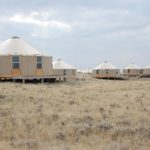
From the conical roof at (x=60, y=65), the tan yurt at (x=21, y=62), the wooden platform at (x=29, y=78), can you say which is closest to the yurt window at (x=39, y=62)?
the tan yurt at (x=21, y=62)

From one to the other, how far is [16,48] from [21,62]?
1.76 m

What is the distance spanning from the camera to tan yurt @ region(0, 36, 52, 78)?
3700 centimetres

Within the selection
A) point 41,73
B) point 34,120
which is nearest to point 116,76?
point 41,73

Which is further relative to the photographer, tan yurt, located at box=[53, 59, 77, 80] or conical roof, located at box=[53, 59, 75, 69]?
Result: conical roof, located at box=[53, 59, 75, 69]

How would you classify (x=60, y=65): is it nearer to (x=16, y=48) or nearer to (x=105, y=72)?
(x=105, y=72)

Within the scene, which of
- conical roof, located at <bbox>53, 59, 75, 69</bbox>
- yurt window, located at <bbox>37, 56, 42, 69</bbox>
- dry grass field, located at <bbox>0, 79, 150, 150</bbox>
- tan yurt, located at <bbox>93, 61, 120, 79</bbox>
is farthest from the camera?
tan yurt, located at <bbox>93, 61, 120, 79</bbox>

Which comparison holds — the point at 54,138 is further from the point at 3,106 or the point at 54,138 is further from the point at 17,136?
the point at 3,106

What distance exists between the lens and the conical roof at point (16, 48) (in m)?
37.8

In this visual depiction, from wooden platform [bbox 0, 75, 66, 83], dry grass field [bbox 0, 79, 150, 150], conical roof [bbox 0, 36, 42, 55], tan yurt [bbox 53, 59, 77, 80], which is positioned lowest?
dry grass field [bbox 0, 79, 150, 150]

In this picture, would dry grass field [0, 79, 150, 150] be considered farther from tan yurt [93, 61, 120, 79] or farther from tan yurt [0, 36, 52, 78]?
tan yurt [93, 61, 120, 79]

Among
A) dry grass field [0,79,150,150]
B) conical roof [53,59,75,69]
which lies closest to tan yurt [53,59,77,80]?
conical roof [53,59,75,69]

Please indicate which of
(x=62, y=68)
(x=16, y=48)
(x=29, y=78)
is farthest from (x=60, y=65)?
(x=29, y=78)

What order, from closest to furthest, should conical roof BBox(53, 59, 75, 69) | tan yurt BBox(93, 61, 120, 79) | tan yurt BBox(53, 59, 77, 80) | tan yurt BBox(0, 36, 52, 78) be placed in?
tan yurt BBox(0, 36, 52, 78) < tan yurt BBox(53, 59, 77, 80) < conical roof BBox(53, 59, 75, 69) < tan yurt BBox(93, 61, 120, 79)

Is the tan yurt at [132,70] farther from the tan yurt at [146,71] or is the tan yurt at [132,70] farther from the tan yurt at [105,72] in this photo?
the tan yurt at [105,72]
